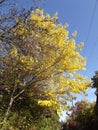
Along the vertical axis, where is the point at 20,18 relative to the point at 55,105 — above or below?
below

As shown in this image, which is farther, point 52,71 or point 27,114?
point 27,114

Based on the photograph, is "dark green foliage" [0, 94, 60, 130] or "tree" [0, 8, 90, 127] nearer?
"tree" [0, 8, 90, 127]

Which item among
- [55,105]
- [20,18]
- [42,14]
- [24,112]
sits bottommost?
[20,18]

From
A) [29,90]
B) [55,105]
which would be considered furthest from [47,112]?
[55,105]

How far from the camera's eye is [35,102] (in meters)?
21.0

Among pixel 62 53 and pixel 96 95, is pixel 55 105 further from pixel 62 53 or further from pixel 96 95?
pixel 96 95

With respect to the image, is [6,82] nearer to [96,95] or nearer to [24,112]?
[24,112]

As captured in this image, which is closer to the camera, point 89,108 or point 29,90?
point 29,90

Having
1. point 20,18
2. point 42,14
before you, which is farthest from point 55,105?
point 20,18

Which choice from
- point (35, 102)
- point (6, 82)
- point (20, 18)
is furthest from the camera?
point (35, 102)

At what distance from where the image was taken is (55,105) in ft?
59.5

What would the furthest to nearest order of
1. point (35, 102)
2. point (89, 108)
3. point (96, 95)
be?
point (89, 108) < point (96, 95) < point (35, 102)

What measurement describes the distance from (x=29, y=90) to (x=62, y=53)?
413 centimetres

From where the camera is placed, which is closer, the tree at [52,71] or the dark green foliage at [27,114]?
the tree at [52,71]
